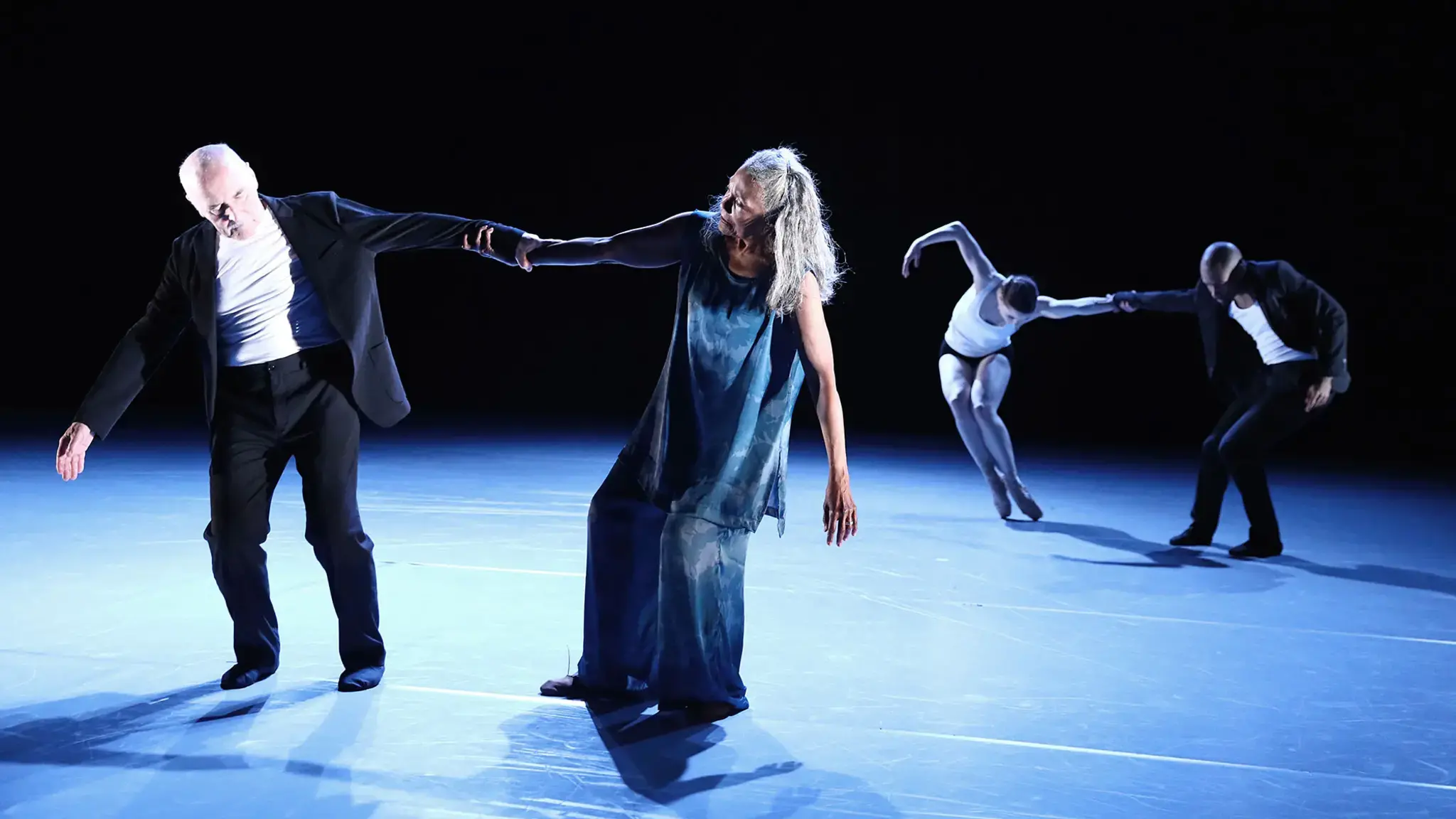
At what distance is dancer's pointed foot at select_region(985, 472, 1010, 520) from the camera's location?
6297 mm

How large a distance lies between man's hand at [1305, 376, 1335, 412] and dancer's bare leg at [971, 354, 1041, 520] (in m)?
1.43

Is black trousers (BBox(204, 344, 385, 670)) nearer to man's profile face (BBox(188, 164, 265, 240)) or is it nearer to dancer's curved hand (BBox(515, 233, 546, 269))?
man's profile face (BBox(188, 164, 265, 240))

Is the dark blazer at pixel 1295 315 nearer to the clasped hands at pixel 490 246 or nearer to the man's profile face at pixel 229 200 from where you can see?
the clasped hands at pixel 490 246

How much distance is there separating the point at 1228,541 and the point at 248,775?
4756 mm

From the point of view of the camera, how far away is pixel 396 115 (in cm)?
1155

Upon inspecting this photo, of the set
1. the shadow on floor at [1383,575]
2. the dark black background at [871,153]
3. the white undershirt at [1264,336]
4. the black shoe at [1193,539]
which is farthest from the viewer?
the dark black background at [871,153]

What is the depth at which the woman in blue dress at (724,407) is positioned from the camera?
2756 millimetres

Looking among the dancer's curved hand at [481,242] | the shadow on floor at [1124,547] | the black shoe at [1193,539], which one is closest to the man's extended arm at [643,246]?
the dancer's curved hand at [481,242]

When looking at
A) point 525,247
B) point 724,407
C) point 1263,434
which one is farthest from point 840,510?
point 1263,434

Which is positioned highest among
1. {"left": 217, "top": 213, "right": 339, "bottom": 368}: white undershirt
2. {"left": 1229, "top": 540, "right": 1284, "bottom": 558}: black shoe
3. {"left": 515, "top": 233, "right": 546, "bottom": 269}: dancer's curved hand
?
{"left": 515, "top": 233, "right": 546, "bottom": 269}: dancer's curved hand

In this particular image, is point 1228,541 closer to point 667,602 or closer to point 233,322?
point 667,602

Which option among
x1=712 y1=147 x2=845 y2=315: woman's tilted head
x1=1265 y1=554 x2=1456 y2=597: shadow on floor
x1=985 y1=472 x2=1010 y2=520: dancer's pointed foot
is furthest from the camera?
x1=985 y1=472 x2=1010 y2=520: dancer's pointed foot

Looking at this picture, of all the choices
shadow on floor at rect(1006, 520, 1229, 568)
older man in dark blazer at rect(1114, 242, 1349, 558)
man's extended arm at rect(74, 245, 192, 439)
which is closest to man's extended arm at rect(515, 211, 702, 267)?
man's extended arm at rect(74, 245, 192, 439)

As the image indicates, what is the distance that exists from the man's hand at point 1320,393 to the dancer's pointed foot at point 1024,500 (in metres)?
1.42
